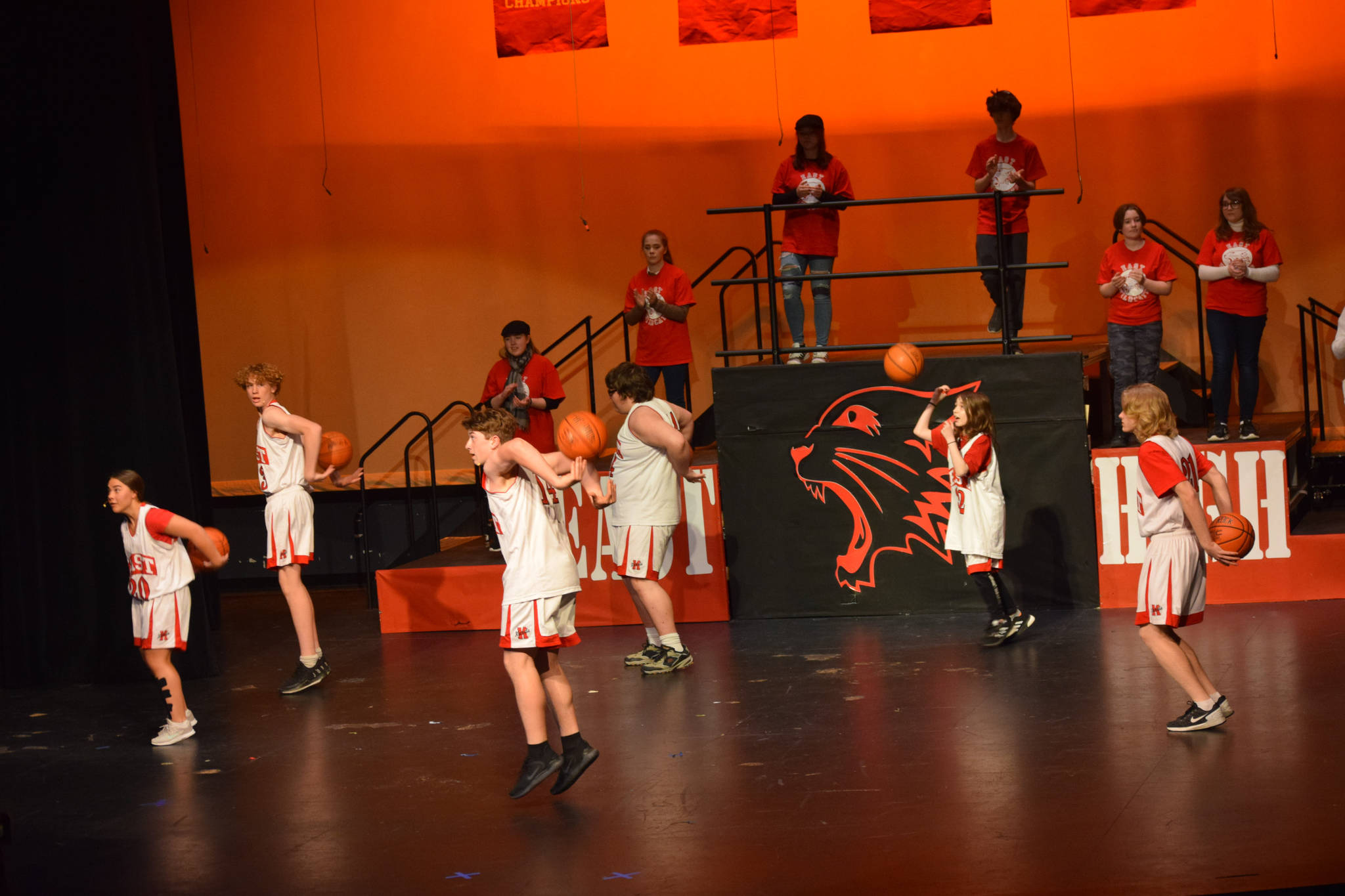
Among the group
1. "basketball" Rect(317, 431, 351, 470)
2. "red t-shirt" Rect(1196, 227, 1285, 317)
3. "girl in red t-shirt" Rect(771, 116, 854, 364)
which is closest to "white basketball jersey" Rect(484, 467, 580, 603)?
"basketball" Rect(317, 431, 351, 470)

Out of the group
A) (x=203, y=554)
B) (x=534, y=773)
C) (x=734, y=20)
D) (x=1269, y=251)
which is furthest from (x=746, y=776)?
(x=734, y=20)

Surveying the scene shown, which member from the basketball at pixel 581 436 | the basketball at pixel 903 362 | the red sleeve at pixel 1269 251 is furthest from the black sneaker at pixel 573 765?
the red sleeve at pixel 1269 251

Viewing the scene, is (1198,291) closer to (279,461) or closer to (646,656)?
(646,656)

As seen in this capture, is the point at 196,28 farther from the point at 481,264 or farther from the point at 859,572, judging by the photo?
the point at 859,572

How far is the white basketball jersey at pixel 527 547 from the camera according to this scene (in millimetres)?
5406

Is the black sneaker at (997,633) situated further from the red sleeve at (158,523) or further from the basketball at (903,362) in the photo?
the red sleeve at (158,523)

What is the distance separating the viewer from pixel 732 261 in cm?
1200

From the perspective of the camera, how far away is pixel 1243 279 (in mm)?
8984

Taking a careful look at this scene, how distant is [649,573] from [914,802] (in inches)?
109

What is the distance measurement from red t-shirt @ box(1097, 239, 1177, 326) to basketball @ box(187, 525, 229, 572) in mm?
5713

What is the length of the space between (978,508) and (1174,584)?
2263 millimetres

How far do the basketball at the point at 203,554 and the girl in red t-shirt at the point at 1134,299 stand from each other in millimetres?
5551

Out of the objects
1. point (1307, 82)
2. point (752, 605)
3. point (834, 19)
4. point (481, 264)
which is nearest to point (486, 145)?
point (481, 264)

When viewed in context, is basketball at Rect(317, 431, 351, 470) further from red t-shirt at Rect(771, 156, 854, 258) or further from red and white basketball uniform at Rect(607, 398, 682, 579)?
red t-shirt at Rect(771, 156, 854, 258)
